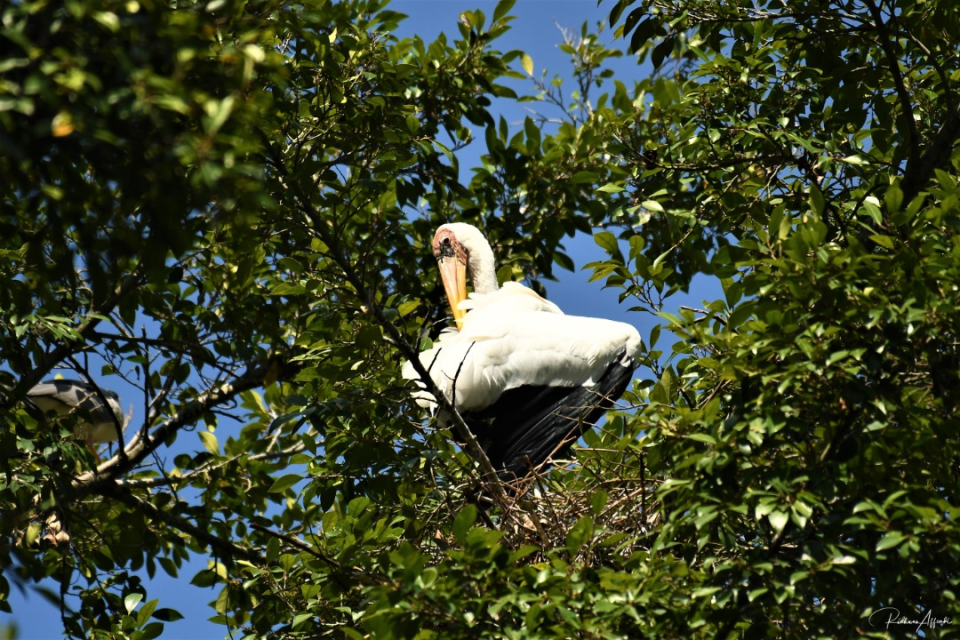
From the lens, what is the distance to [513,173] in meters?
6.04

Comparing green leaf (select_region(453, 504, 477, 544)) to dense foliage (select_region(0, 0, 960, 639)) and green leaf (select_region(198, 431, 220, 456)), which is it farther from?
green leaf (select_region(198, 431, 220, 456))

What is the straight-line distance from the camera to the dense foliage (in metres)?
2.34

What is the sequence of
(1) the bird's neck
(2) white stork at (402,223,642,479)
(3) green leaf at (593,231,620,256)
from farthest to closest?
(1) the bird's neck < (2) white stork at (402,223,642,479) < (3) green leaf at (593,231,620,256)

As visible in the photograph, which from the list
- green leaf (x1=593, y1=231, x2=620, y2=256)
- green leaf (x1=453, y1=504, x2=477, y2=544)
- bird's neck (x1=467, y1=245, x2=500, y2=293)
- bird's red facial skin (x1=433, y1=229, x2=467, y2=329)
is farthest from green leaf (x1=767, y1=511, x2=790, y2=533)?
bird's neck (x1=467, y1=245, x2=500, y2=293)

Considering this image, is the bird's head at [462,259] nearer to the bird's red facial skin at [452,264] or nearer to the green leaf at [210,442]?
the bird's red facial skin at [452,264]

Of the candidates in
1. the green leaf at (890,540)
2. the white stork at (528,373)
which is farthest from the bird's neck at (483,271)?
the green leaf at (890,540)

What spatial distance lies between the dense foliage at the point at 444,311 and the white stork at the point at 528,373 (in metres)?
0.24

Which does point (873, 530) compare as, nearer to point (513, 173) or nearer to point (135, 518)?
point (135, 518)

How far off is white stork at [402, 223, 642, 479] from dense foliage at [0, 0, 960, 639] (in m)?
0.24

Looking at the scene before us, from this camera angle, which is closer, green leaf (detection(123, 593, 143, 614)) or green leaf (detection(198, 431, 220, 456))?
green leaf (detection(123, 593, 143, 614))

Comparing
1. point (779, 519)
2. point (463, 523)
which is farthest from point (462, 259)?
point (779, 519)

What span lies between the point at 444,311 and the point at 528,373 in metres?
1.31

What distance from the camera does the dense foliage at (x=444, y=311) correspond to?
7.67 ft

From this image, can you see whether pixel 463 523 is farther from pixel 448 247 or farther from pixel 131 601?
pixel 448 247
